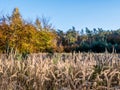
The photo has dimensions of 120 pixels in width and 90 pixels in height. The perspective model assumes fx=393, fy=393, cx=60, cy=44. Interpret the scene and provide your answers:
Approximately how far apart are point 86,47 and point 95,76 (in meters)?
39.1

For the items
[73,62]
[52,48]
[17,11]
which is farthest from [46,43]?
[73,62]

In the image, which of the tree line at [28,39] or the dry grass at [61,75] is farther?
the tree line at [28,39]

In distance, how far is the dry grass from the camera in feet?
25.4

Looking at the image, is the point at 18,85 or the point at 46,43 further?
the point at 46,43

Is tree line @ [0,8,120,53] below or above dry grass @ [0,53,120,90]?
above

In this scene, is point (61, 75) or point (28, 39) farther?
point (28, 39)

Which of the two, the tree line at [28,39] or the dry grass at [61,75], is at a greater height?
the tree line at [28,39]

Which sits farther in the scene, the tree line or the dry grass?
the tree line

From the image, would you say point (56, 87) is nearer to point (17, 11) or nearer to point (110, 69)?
point (110, 69)

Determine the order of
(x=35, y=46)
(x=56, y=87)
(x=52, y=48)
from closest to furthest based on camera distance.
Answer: (x=56, y=87), (x=35, y=46), (x=52, y=48)

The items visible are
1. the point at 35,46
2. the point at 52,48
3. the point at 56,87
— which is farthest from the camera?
the point at 52,48

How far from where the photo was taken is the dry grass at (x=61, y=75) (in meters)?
7.73

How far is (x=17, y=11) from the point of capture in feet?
174

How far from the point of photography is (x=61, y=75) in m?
7.96
